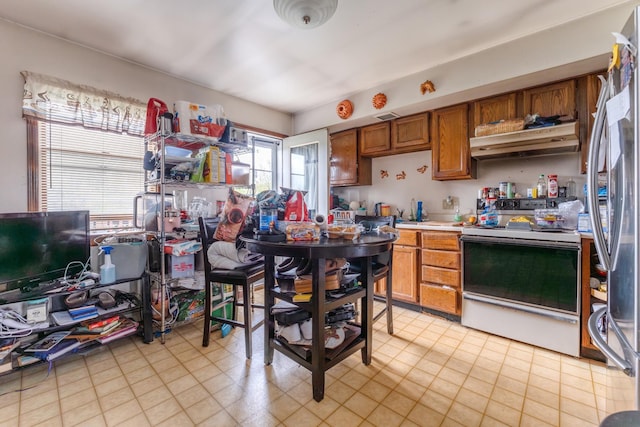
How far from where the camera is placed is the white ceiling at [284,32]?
191 centimetres

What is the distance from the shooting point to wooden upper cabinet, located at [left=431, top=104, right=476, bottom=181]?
2.82m

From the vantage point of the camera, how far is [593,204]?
109 centimetres

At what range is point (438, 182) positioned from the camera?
10.8ft

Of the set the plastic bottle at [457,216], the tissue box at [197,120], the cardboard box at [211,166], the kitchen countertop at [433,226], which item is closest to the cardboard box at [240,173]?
the cardboard box at [211,166]

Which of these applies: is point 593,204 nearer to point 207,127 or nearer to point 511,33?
point 511,33

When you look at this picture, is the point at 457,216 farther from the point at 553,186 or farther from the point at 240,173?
the point at 240,173

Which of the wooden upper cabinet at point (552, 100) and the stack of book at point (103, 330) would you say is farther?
the wooden upper cabinet at point (552, 100)

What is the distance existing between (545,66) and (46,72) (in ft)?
13.0

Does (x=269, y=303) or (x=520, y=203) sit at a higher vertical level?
(x=520, y=203)

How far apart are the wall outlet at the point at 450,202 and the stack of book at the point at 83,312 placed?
11.4 ft

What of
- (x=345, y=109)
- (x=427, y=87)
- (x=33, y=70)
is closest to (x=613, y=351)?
(x=427, y=87)

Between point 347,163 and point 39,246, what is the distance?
317 cm

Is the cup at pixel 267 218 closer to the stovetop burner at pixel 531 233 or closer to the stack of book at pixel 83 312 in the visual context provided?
the stack of book at pixel 83 312

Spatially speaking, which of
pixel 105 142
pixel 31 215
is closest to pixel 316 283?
pixel 31 215
